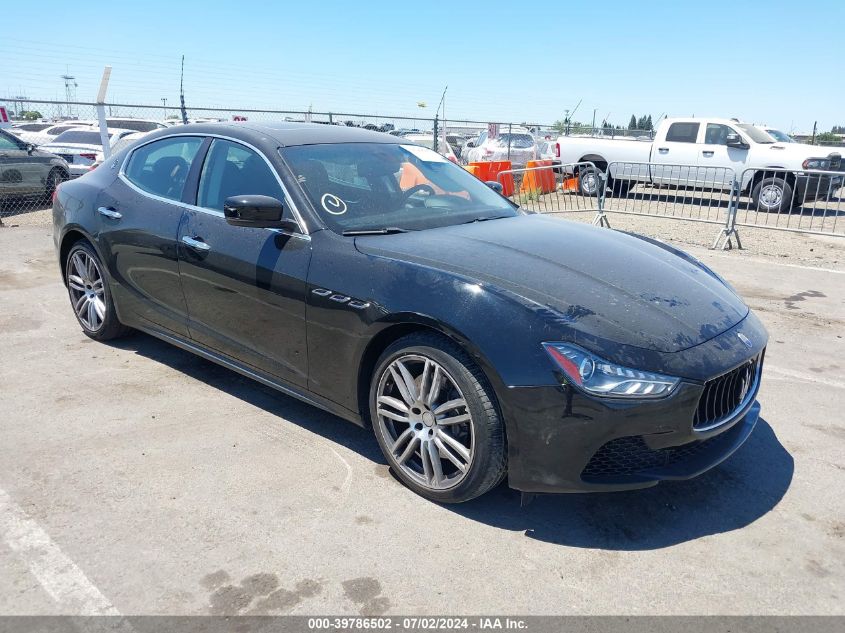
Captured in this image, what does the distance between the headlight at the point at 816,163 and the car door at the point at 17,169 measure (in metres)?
14.9

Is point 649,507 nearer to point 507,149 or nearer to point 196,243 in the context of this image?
point 196,243

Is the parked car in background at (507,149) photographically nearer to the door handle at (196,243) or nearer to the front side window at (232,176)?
the front side window at (232,176)

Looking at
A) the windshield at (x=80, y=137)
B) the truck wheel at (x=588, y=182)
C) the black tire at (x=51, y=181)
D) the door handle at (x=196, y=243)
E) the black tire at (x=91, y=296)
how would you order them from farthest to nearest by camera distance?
the windshield at (x=80, y=137) → the truck wheel at (x=588, y=182) → the black tire at (x=51, y=181) → the black tire at (x=91, y=296) → the door handle at (x=196, y=243)

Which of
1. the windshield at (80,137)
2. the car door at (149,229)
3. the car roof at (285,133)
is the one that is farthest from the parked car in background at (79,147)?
the car roof at (285,133)

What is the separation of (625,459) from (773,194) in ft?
43.1

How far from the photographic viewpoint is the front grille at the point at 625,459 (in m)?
2.72

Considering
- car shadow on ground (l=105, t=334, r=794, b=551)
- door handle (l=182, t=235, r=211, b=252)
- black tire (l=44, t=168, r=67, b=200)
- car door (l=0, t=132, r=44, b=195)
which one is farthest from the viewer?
black tire (l=44, t=168, r=67, b=200)

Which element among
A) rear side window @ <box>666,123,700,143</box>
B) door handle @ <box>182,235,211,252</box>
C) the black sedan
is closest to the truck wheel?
rear side window @ <box>666,123,700,143</box>

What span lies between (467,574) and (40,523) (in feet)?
5.96

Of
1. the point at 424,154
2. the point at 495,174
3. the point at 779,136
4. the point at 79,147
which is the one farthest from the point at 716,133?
the point at 79,147

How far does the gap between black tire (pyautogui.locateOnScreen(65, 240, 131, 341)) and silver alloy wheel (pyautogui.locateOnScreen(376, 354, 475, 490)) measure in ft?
8.88

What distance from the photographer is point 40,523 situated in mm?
2916

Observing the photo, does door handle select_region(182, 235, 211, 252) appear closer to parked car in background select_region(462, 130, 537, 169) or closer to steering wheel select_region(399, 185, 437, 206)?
steering wheel select_region(399, 185, 437, 206)

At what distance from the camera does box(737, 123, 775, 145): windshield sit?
1475cm
